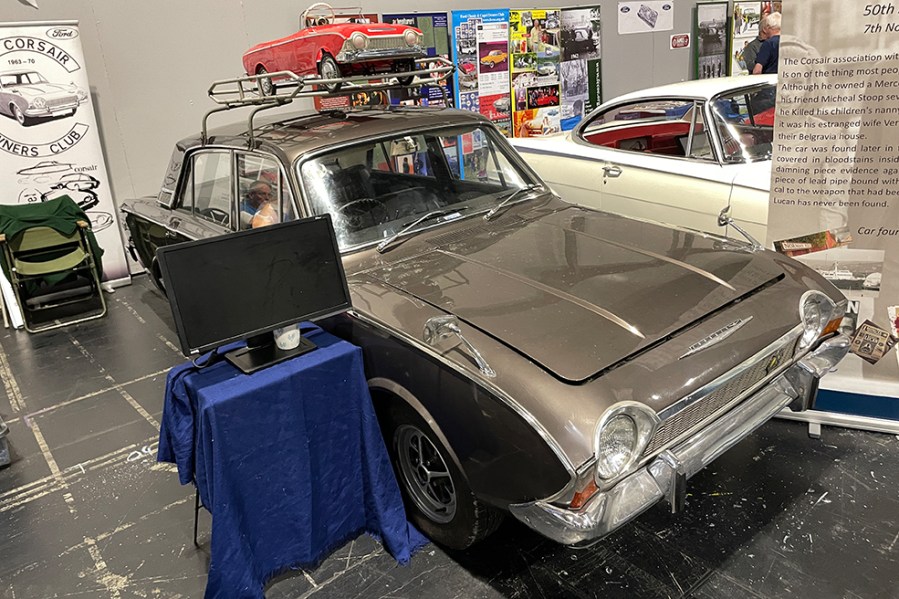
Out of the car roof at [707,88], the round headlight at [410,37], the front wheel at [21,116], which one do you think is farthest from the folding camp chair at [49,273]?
the car roof at [707,88]

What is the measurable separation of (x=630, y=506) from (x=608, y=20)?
9559 millimetres

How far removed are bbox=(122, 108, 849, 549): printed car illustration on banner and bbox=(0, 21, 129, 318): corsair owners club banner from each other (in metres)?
2.83

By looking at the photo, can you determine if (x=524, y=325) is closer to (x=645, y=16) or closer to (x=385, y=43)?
(x=385, y=43)

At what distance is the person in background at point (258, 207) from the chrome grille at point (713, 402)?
2.08 meters

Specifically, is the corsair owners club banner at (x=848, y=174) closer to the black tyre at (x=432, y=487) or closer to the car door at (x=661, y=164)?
the car door at (x=661, y=164)

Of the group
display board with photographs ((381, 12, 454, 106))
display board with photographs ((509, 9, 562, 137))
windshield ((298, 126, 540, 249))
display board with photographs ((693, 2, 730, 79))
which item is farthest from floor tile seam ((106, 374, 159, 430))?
display board with photographs ((693, 2, 730, 79))

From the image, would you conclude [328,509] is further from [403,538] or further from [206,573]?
[206,573]

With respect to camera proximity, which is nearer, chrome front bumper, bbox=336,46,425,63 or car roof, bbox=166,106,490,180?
car roof, bbox=166,106,490,180

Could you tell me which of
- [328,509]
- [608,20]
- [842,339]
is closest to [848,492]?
[842,339]

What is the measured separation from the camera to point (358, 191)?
3307mm

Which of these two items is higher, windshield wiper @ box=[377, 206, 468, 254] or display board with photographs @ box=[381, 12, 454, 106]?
display board with photographs @ box=[381, 12, 454, 106]

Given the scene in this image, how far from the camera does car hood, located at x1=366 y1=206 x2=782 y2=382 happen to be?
2.37m

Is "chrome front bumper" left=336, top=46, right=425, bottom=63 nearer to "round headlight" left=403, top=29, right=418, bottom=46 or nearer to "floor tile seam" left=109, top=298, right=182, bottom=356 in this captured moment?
"round headlight" left=403, top=29, right=418, bottom=46

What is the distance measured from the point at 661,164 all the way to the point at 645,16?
7.17 meters
